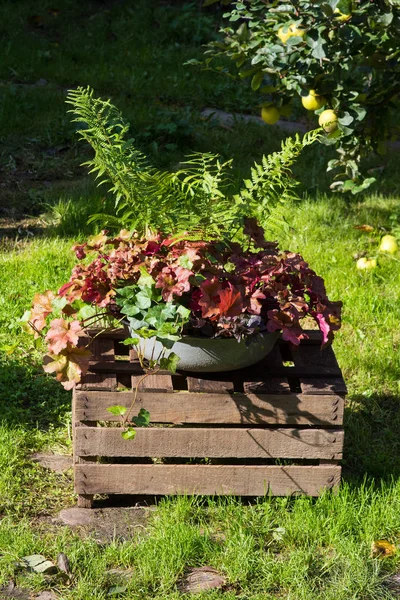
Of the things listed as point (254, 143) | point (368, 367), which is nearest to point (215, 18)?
point (254, 143)

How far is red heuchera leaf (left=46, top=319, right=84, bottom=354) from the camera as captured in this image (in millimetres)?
2875

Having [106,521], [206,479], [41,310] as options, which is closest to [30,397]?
[41,310]

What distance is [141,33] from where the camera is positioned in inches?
354

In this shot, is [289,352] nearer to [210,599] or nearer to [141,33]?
[210,599]

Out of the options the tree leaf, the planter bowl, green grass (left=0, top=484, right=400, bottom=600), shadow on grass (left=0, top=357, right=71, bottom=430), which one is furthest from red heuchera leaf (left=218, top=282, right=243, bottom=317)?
shadow on grass (left=0, top=357, right=71, bottom=430)

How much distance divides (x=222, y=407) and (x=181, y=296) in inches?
16.3

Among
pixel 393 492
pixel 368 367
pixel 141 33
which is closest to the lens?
pixel 393 492

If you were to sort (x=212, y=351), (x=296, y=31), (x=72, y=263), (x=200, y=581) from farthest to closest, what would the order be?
(x=72, y=263) < (x=296, y=31) < (x=212, y=351) < (x=200, y=581)

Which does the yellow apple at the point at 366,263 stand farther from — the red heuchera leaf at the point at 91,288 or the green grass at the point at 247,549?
the red heuchera leaf at the point at 91,288

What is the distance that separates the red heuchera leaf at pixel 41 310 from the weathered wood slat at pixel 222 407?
0.30 metres

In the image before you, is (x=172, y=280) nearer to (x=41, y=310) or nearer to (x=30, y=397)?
(x=41, y=310)

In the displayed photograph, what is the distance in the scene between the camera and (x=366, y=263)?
16.3 ft

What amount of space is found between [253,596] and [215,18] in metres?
7.70

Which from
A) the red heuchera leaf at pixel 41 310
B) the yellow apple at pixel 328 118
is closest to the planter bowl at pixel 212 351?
the red heuchera leaf at pixel 41 310
